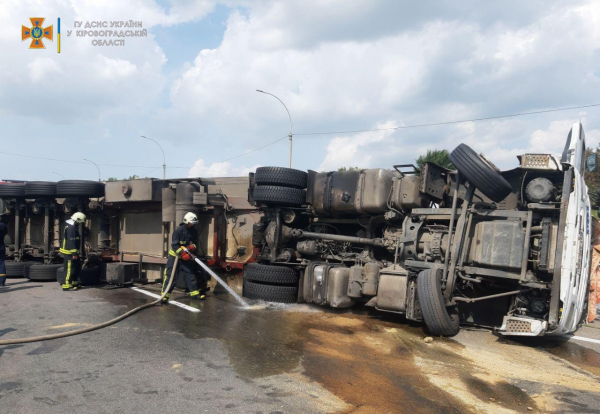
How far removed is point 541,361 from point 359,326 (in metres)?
2.42

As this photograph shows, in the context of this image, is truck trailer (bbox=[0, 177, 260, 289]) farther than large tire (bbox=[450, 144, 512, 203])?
Yes

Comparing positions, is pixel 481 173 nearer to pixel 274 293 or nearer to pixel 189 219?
pixel 274 293

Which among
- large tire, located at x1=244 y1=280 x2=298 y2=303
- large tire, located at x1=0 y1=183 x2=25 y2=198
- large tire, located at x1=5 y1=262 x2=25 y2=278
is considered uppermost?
large tire, located at x1=0 y1=183 x2=25 y2=198

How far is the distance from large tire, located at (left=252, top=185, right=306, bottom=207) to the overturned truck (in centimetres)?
2

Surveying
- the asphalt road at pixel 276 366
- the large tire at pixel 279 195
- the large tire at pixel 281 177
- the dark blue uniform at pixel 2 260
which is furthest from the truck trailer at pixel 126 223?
the asphalt road at pixel 276 366

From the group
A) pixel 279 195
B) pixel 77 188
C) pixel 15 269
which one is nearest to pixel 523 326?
pixel 279 195

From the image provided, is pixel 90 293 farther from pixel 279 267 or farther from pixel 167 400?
pixel 167 400

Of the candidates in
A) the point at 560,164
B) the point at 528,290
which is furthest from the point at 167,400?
the point at 560,164

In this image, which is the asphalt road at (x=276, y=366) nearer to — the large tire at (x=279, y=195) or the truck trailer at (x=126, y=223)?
the large tire at (x=279, y=195)

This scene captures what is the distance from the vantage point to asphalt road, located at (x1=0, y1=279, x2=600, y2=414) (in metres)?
3.73

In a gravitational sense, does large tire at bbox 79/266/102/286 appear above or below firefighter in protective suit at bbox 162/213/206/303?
below

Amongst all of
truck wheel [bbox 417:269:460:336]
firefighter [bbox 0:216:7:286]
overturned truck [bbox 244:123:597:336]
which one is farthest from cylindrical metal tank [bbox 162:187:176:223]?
truck wheel [bbox 417:269:460:336]

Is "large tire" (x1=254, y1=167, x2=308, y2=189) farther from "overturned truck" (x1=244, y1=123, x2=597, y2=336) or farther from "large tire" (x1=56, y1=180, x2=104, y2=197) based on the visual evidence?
"large tire" (x1=56, y1=180, x2=104, y2=197)

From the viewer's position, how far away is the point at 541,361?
207 inches
